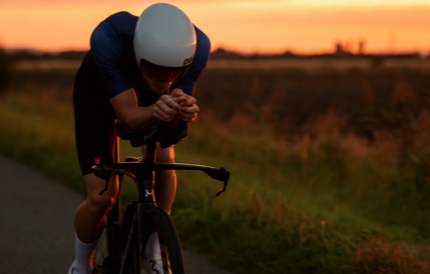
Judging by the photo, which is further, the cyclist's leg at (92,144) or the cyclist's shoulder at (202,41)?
the cyclist's leg at (92,144)

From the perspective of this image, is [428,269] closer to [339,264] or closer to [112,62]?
[339,264]

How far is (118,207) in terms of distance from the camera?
335cm

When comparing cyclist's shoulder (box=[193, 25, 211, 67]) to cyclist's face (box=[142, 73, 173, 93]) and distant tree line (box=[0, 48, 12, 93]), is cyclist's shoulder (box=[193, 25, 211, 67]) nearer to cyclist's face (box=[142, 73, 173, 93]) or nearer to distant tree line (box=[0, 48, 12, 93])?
cyclist's face (box=[142, 73, 173, 93])

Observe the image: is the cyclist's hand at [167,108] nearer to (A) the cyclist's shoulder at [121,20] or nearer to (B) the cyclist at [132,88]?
(B) the cyclist at [132,88]

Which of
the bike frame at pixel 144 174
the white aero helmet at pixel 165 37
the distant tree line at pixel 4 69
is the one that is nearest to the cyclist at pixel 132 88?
the white aero helmet at pixel 165 37

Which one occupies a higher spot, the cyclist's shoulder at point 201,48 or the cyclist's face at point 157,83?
the cyclist's shoulder at point 201,48

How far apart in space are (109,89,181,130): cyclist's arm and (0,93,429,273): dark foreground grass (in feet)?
7.01

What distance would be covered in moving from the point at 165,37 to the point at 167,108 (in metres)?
0.33

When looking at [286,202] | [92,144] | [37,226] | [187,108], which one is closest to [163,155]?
[92,144]

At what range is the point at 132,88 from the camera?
8.79 ft

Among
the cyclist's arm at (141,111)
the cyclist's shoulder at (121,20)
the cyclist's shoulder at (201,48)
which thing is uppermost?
the cyclist's shoulder at (121,20)

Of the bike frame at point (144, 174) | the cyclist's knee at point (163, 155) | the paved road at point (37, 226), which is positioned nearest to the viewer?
the bike frame at point (144, 174)

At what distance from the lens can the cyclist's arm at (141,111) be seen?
2.26 metres

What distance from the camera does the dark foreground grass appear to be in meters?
4.31
